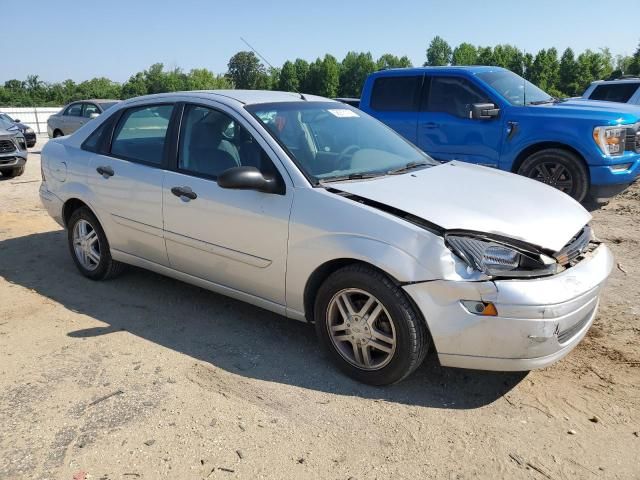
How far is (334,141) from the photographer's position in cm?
414

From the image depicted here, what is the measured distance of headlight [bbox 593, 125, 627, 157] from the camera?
7074 millimetres

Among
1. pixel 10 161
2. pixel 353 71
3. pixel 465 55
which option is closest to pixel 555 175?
pixel 10 161

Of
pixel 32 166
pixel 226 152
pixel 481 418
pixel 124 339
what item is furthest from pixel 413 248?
pixel 32 166

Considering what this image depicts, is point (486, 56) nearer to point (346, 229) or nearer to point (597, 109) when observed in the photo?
point (597, 109)

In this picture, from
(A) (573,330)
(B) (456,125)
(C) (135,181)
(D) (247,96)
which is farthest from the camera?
(B) (456,125)

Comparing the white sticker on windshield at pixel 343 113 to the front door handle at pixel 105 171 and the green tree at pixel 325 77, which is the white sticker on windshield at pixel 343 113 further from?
the green tree at pixel 325 77

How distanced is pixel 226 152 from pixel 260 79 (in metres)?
5.91

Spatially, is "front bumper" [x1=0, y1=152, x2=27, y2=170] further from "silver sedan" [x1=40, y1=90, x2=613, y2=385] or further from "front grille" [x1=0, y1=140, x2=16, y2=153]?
"silver sedan" [x1=40, y1=90, x2=613, y2=385]

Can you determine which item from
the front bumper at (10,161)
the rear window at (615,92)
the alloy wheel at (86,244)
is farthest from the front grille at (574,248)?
the front bumper at (10,161)

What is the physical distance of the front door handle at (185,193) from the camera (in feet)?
13.3

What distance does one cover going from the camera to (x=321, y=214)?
3.38 metres

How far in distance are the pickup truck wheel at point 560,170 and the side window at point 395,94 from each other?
200 cm

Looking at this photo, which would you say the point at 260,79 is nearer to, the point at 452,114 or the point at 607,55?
the point at 452,114

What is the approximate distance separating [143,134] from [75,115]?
1502 centimetres
